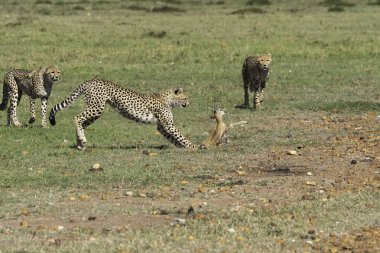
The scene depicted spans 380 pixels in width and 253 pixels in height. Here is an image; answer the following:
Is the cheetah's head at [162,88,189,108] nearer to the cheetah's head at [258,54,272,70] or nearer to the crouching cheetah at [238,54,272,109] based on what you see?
the crouching cheetah at [238,54,272,109]

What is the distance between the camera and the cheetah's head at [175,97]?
14336 millimetres

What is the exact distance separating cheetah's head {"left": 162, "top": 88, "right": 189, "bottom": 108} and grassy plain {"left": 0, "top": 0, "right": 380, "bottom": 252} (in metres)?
0.69

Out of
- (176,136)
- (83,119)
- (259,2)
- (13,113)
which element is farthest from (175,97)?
(259,2)

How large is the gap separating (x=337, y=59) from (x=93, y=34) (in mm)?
9405

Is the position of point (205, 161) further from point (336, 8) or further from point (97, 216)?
point (336, 8)

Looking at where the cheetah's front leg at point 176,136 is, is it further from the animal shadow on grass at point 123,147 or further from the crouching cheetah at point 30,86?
the crouching cheetah at point 30,86

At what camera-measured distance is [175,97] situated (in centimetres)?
1440

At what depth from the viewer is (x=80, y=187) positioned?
11.1m

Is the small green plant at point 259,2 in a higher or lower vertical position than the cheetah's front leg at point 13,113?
lower

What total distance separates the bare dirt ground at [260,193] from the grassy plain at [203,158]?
0.02 m

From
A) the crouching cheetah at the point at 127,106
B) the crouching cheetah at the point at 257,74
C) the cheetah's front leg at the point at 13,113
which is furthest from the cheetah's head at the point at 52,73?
the crouching cheetah at the point at 257,74

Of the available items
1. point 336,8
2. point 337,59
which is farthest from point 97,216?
A: point 336,8

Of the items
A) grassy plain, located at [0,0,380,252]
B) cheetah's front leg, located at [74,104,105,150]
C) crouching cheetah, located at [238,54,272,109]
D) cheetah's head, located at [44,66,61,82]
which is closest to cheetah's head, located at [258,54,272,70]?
crouching cheetah, located at [238,54,272,109]

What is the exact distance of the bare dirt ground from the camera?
912cm
